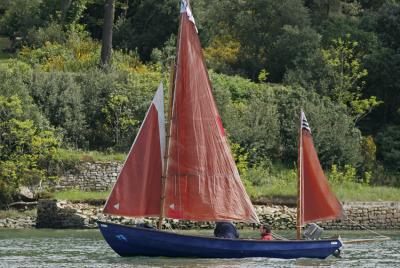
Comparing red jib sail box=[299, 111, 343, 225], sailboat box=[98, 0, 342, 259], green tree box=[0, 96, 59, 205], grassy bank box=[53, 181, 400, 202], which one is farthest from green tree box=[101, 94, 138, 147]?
sailboat box=[98, 0, 342, 259]

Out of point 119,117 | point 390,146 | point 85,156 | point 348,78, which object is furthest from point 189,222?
point 348,78

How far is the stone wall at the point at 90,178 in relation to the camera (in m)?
53.7

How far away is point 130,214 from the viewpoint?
117 ft

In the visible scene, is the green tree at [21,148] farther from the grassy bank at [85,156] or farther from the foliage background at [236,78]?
the grassy bank at [85,156]

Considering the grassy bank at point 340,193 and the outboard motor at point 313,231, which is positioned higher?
the outboard motor at point 313,231

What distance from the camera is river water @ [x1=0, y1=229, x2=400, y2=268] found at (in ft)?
112

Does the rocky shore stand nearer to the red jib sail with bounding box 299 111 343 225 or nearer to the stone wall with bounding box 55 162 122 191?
the stone wall with bounding box 55 162 122 191

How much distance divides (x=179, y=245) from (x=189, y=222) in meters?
14.6

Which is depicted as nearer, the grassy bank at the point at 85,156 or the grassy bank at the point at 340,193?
the grassy bank at the point at 340,193

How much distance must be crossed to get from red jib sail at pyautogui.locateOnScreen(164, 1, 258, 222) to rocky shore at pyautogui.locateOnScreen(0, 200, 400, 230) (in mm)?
11827

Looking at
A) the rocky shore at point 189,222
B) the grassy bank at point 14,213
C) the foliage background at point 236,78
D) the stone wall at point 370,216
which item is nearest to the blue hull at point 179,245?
the rocky shore at point 189,222

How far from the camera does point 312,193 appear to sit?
37.5 metres

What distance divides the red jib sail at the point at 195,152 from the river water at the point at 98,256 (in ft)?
6.01

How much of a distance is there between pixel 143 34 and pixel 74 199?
72.9ft
